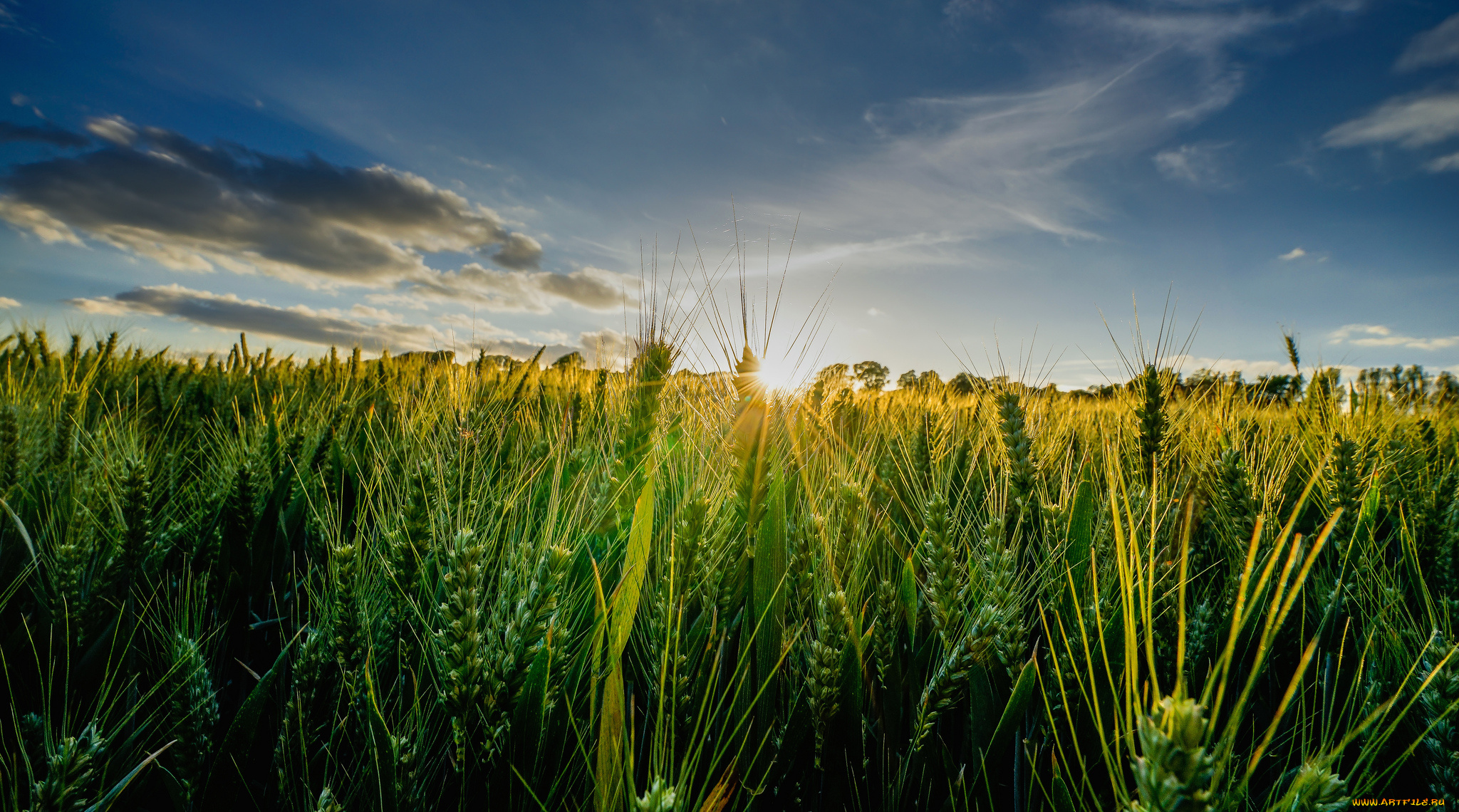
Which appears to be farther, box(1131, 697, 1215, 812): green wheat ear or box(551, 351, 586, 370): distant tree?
box(551, 351, 586, 370): distant tree

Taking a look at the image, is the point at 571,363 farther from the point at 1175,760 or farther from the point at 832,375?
the point at 1175,760

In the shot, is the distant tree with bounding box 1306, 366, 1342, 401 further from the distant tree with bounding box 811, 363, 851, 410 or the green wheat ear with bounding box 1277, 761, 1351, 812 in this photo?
the green wheat ear with bounding box 1277, 761, 1351, 812

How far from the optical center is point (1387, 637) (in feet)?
4.21

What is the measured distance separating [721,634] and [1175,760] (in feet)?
2.90

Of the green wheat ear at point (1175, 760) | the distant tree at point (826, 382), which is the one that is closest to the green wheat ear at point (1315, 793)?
the green wheat ear at point (1175, 760)

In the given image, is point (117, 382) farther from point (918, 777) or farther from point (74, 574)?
point (918, 777)

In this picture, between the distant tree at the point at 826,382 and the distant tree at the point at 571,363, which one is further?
the distant tree at the point at 571,363

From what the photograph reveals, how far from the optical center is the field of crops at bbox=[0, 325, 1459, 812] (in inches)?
38.9

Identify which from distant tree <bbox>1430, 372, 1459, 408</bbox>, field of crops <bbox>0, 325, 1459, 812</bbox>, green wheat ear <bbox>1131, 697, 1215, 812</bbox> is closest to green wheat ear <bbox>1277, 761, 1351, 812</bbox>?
field of crops <bbox>0, 325, 1459, 812</bbox>

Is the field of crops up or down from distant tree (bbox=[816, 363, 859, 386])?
down

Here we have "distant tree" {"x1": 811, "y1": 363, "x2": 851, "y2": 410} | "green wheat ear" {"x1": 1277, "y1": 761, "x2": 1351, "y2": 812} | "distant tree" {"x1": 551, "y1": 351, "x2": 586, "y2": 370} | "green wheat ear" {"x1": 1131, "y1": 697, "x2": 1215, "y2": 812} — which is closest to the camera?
"green wheat ear" {"x1": 1131, "y1": 697, "x2": 1215, "y2": 812}

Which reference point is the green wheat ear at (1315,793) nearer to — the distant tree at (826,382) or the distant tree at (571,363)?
the distant tree at (826,382)

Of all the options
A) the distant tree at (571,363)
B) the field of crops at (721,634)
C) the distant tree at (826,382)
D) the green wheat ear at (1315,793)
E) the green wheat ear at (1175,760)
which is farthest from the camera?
the distant tree at (571,363)

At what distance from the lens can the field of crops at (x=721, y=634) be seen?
0.99m
